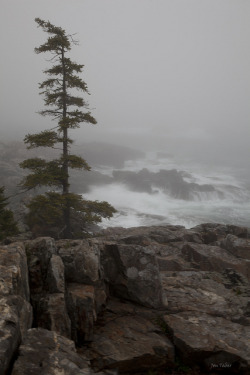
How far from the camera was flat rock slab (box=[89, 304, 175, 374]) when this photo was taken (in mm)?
7125

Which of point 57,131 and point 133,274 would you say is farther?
point 57,131

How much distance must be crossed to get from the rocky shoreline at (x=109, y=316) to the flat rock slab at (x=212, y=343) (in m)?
0.03

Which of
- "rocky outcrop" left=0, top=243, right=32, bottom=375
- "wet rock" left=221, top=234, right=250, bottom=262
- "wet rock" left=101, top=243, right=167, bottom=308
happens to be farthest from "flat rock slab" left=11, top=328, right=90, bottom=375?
"wet rock" left=221, top=234, right=250, bottom=262

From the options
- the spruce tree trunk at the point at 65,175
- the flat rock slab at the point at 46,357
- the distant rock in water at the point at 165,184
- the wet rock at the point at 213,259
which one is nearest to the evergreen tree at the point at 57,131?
the spruce tree trunk at the point at 65,175

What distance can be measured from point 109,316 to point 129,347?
153 cm

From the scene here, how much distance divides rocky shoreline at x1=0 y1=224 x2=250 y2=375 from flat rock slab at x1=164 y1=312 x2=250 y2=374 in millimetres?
28

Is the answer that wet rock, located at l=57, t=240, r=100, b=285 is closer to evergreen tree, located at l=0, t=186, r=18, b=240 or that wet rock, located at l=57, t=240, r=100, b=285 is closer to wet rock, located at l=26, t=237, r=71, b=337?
wet rock, located at l=26, t=237, r=71, b=337

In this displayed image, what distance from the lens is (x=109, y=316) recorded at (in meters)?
8.93

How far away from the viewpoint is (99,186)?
64.1 metres

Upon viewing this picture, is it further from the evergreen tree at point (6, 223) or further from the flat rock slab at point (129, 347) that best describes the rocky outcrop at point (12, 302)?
the evergreen tree at point (6, 223)

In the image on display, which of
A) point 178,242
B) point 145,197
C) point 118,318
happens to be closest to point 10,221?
point 178,242

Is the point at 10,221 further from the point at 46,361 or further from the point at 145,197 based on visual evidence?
the point at 145,197

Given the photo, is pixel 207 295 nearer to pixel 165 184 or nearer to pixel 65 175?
pixel 65 175

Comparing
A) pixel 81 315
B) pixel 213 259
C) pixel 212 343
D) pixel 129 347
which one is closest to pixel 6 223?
pixel 81 315
